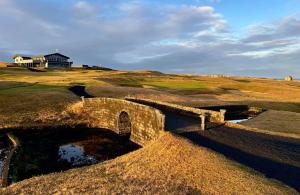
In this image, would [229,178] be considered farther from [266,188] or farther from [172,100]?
[172,100]

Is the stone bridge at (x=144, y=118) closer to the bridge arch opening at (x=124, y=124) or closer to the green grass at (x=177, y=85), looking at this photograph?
the bridge arch opening at (x=124, y=124)

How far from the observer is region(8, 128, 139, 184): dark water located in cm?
3544

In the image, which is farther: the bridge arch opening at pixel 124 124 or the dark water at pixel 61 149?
the bridge arch opening at pixel 124 124

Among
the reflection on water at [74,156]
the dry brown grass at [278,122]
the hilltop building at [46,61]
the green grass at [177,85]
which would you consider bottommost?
the reflection on water at [74,156]

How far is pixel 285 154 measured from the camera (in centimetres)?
2886

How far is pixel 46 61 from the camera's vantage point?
173750 mm

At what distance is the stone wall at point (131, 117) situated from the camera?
131 ft

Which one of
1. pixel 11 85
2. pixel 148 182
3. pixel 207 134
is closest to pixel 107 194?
pixel 148 182

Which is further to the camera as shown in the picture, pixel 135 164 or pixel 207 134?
pixel 207 134

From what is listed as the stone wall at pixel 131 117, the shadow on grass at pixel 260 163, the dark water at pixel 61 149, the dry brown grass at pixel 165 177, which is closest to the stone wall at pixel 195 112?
the stone wall at pixel 131 117

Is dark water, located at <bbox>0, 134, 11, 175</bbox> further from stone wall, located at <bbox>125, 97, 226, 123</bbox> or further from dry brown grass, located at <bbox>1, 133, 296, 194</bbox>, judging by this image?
stone wall, located at <bbox>125, 97, 226, 123</bbox>

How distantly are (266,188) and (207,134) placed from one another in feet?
44.6

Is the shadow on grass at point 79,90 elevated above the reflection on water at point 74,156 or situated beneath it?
elevated above

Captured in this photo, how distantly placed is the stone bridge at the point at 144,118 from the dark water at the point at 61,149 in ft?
6.60
